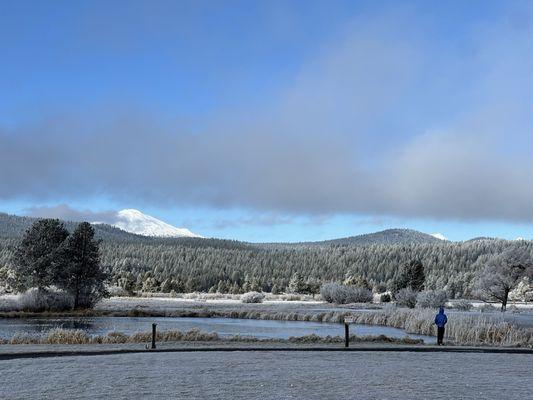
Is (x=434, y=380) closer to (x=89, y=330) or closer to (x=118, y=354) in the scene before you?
(x=118, y=354)

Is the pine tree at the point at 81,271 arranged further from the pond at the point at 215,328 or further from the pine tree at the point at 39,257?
the pond at the point at 215,328

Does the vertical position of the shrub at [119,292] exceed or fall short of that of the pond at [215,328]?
it exceeds it

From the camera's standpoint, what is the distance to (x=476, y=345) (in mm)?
34188

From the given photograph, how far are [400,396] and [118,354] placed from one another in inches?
558

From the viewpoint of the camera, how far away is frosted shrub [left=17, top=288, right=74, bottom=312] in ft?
A: 243

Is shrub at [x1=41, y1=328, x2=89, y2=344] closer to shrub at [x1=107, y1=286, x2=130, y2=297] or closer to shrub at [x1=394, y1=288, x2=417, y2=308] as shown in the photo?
shrub at [x1=394, y1=288, x2=417, y2=308]

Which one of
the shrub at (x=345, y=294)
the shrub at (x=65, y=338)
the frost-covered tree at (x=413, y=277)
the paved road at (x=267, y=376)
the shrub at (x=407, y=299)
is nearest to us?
the paved road at (x=267, y=376)

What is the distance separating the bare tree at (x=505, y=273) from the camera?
295 feet

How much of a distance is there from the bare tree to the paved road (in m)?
65.7

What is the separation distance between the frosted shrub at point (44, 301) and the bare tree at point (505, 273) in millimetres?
55385

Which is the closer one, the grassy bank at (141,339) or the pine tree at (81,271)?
the grassy bank at (141,339)

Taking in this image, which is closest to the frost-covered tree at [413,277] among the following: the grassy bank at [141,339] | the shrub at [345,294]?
the shrub at [345,294]

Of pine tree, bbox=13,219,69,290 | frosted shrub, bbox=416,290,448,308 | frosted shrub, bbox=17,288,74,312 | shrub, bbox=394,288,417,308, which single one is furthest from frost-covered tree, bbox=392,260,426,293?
pine tree, bbox=13,219,69,290

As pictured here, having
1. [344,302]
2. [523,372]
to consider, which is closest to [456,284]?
[344,302]
